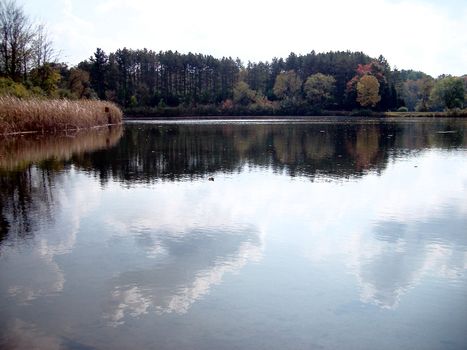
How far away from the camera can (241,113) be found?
7900 centimetres

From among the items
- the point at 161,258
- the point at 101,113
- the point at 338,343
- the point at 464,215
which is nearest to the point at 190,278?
the point at 161,258

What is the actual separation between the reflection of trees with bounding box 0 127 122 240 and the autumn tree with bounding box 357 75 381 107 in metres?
68.5

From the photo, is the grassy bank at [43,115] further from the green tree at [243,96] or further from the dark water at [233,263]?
the green tree at [243,96]

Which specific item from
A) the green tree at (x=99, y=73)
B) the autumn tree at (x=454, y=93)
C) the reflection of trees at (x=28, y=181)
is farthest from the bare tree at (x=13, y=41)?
the autumn tree at (x=454, y=93)

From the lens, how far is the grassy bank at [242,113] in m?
74.8

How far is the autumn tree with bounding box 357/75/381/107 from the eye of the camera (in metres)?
80.1

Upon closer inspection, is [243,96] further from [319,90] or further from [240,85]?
[319,90]

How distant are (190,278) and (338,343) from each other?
5.60ft

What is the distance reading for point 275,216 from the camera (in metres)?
7.18

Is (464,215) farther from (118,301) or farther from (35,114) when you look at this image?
(35,114)

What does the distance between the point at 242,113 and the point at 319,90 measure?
14.9 m

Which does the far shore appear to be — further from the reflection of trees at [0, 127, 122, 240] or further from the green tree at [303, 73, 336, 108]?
the reflection of trees at [0, 127, 122, 240]

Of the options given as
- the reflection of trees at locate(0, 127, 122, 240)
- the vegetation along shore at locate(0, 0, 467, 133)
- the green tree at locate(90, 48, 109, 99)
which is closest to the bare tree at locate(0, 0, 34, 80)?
the vegetation along shore at locate(0, 0, 467, 133)

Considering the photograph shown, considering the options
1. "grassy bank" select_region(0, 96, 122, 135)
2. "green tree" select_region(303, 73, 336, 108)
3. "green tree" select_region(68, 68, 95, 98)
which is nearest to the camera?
"grassy bank" select_region(0, 96, 122, 135)
